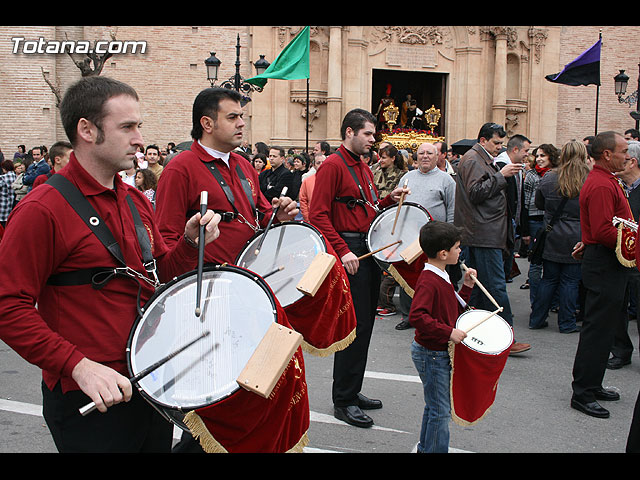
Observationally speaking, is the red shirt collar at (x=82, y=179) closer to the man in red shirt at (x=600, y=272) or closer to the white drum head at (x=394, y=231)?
the white drum head at (x=394, y=231)

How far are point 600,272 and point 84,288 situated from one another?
418cm

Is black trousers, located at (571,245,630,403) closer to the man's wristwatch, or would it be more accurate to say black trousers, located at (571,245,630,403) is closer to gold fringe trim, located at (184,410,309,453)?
the man's wristwatch

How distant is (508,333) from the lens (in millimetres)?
3846

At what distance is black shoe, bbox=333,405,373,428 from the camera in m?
4.99

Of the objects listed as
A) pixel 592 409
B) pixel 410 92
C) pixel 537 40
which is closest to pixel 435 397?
pixel 592 409

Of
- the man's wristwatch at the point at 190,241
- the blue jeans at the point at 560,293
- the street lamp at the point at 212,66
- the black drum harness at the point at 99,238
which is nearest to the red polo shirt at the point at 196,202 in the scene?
the man's wristwatch at the point at 190,241

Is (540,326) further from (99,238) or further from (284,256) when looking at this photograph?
(99,238)

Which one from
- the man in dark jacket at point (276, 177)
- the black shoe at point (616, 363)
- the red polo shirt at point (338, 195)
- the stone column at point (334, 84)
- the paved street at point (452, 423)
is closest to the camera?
the paved street at point (452, 423)

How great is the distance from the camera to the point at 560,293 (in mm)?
8070

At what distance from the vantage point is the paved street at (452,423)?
15.3 ft

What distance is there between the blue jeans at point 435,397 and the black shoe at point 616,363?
3441 millimetres

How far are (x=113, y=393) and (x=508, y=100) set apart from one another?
25508 mm
